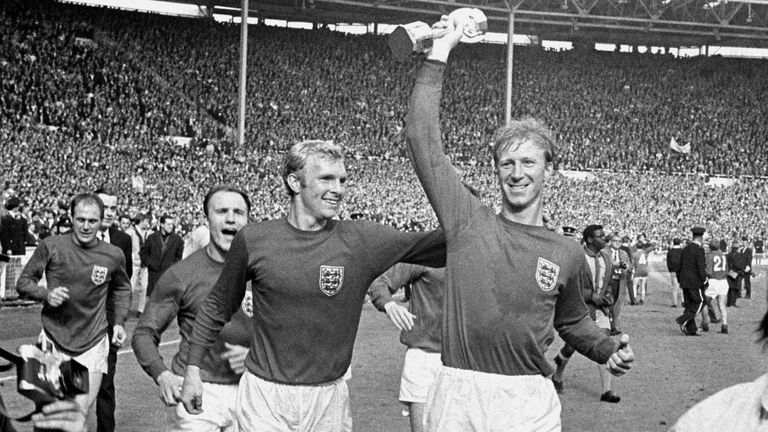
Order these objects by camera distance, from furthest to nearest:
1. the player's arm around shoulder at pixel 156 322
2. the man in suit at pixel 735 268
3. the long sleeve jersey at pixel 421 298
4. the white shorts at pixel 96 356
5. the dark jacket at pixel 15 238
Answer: the man in suit at pixel 735 268, the dark jacket at pixel 15 238, the white shorts at pixel 96 356, the long sleeve jersey at pixel 421 298, the player's arm around shoulder at pixel 156 322

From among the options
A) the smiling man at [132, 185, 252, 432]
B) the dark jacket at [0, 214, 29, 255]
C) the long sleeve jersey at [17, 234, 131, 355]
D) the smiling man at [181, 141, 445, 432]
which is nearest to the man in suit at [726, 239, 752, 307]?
the dark jacket at [0, 214, 29, 255]

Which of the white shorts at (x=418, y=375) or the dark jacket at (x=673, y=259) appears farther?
the dark jacket at (x=673, y=259)

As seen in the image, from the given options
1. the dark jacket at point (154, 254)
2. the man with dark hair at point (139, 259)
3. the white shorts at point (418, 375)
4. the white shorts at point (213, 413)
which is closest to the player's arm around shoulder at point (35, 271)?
the white shorts at point (418, 375)

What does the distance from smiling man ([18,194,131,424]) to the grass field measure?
1374 millimetres

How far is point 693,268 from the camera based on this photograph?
19.9m

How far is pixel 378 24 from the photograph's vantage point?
190 ft

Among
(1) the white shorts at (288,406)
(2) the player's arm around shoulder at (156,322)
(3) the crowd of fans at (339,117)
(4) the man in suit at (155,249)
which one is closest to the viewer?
(1) the white shorts at (288,406)

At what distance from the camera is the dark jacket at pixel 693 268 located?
19.7 m

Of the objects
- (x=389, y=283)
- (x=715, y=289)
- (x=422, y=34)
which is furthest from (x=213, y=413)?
(x=715, y=289)

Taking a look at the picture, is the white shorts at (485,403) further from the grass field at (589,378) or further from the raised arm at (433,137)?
the grass field at (589,378)

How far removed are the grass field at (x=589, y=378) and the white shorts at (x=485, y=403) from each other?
507 centimetres

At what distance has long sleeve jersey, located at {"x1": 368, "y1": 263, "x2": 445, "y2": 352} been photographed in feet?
26.2

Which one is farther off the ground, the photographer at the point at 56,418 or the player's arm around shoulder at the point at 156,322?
the photographer at the point at 56,418

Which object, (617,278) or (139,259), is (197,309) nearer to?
(617,278)
